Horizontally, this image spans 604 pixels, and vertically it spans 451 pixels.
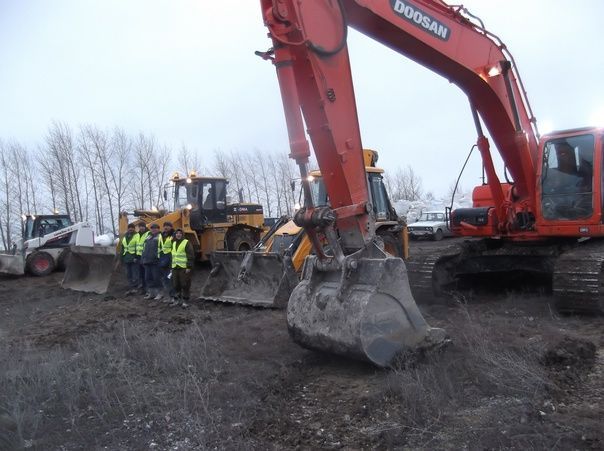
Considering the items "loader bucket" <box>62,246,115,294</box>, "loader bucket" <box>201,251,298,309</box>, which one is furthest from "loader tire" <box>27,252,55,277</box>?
"loader bucket" <box>201,251,298,309</box>

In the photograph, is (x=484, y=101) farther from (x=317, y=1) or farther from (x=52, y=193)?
(x=52, y=193)

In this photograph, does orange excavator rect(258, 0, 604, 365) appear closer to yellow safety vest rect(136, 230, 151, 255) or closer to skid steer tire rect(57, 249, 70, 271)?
yellow safety vest rect(136, 230, 151, 255)

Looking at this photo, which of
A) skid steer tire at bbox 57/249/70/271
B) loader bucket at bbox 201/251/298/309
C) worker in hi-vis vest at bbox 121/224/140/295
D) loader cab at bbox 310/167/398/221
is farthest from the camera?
skid steer tire at bbox 57/249/70/271

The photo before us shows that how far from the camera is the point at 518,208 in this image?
827 centimetres

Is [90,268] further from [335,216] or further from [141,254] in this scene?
[335,216]

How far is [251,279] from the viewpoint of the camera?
9.41 m

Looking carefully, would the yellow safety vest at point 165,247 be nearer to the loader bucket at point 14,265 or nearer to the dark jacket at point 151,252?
the dark jacket at point 151,252

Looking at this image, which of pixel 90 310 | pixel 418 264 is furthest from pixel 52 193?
pixel 418 264

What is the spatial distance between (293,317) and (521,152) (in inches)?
175

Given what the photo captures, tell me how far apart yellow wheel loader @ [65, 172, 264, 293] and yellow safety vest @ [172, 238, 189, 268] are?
3136 mm

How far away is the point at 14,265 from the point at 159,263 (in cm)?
782

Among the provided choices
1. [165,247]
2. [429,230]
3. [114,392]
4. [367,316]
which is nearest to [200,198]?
[165,247]

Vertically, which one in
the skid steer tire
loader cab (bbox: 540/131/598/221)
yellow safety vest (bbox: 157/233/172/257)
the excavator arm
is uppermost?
the excavator arm

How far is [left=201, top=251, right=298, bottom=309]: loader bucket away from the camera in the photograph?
332 inches
